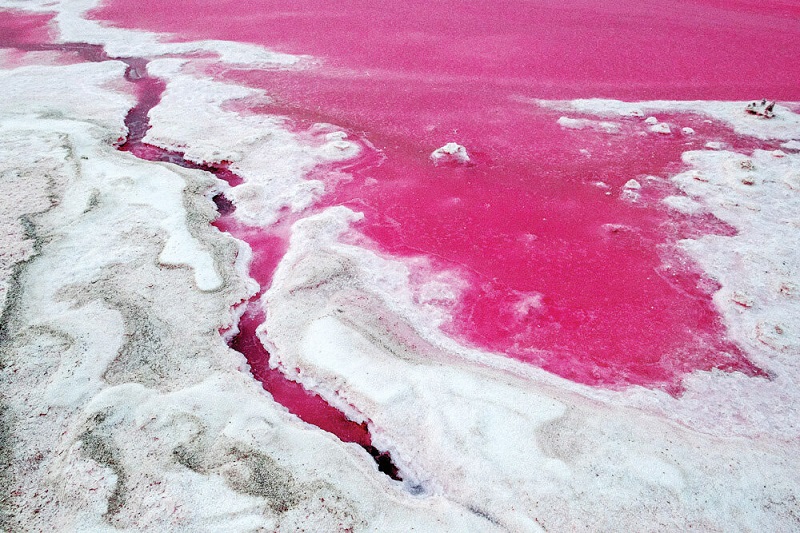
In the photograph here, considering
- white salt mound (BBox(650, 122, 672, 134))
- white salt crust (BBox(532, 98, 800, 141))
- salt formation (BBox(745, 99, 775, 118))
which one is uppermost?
salt formation (BBox(745, 99, 775, 118))

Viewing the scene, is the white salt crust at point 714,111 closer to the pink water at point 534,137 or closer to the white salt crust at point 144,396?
the pink water at point 534,137

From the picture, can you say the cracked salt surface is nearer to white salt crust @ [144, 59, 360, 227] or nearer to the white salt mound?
white salt crust @ [144, 59, 360, 227]

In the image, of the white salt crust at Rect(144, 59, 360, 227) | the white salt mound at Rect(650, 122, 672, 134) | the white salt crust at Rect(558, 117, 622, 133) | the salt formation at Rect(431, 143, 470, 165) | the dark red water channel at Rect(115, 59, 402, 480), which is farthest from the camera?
the white salt crust at Rect(558, 117, 622, 133)

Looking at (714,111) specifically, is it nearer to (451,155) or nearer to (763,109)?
(763,109)

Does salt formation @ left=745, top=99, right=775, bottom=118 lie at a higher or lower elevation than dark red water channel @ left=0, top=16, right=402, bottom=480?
higher

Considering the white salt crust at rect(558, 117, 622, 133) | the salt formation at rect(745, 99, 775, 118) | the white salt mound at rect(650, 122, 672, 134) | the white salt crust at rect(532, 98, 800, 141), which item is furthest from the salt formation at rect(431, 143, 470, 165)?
the salt formation at rect(745, 99, 775, 118)

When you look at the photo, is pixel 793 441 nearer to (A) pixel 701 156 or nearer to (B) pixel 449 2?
(A) pixel 701 156
